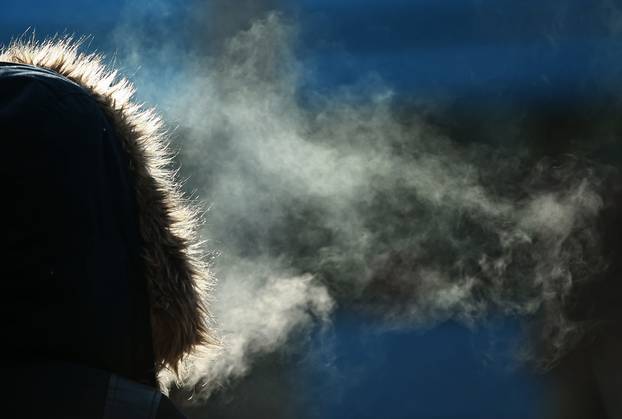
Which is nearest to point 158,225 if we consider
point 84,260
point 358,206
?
point 84,260

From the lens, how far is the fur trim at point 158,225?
3.24ft

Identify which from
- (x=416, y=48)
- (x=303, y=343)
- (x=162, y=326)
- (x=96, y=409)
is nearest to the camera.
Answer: (x=96, y=409)

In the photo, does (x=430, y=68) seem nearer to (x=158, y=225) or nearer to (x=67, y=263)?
(x=158, y=225)

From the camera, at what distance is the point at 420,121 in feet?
9.70

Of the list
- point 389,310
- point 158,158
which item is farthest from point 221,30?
point 158,158

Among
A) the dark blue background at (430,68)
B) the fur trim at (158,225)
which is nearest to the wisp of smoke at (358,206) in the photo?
the dark blue background at (430,68)

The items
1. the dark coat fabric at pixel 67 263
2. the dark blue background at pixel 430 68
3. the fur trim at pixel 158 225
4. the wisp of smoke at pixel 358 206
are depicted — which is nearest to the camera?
the dark coat fabric at pixel 67 263

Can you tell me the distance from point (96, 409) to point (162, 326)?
8.1 inches

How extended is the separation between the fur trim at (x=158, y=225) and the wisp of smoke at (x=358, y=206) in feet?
6.11

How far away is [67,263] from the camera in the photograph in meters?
0.84

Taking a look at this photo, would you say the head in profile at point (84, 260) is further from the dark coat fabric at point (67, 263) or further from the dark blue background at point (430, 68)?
the dark blue background at point (430, 68)

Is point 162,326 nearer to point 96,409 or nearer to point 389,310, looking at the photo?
point 96,409

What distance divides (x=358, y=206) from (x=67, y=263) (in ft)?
7.28

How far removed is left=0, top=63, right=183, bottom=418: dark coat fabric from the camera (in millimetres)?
797
